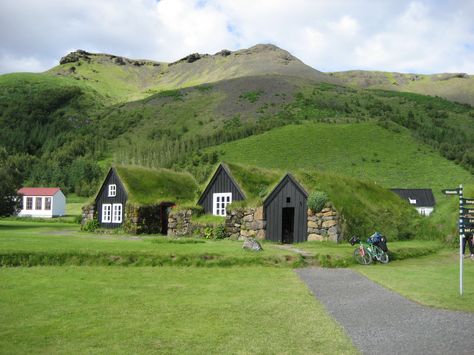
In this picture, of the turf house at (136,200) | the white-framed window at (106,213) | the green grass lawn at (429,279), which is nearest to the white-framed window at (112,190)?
the turf house at (136,200)

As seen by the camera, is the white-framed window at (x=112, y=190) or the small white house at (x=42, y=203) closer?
the white-framed window at (x=112, y=190)

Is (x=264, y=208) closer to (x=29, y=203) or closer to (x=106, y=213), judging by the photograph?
(x=106, y=213)

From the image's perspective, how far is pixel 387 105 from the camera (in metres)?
140

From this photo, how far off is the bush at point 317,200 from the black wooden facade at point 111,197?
19.0 metres

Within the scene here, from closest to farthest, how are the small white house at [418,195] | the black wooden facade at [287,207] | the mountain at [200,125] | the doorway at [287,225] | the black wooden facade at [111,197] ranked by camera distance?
the black wooden facade at [287,207] < the doorway at [287,225] < the black wooden facade at [111,197] < the small white house at [418,195] < the mountain at [200,125]

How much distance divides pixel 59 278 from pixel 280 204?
1694 centimetres

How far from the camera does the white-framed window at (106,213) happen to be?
42.9 m

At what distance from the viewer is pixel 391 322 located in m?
10.5

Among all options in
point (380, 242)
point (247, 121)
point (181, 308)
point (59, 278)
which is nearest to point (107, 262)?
point (59, 278)

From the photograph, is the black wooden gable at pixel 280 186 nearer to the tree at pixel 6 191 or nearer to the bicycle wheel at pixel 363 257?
the bicycle wheel at pixel 363 257

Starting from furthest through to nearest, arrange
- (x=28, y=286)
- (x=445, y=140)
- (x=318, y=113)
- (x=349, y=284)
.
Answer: (x=318, y=113) < (x=445, y=140) < (x=349, y=284) < (x=28, y=286)

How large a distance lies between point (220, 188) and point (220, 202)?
100 centimetres

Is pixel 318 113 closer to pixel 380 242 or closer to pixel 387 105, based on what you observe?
pixel 387 105

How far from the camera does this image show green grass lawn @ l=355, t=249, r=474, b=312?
12.8 metres
